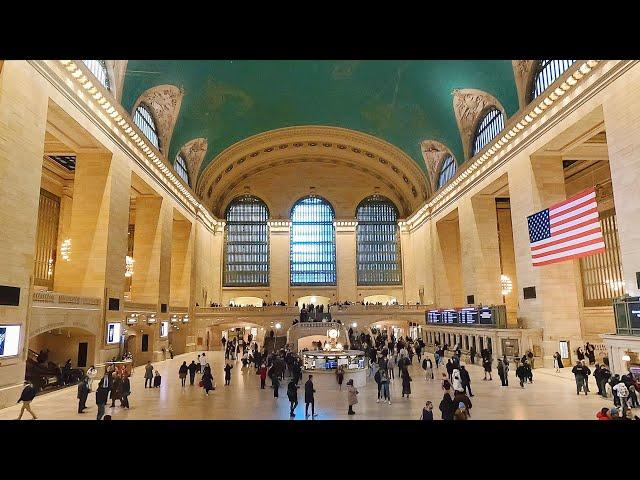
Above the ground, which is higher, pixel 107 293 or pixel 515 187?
pixel 515 187

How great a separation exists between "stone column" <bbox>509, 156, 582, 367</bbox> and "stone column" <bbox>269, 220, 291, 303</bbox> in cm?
2107

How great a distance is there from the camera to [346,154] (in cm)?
3612

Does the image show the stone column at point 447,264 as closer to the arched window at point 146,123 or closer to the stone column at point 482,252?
the stone column at point 482,252

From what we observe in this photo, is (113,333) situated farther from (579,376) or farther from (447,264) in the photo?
(447,264)

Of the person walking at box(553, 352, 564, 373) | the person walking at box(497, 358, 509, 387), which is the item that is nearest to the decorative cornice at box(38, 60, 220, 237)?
the person walking at box(497, 358, 509, 387)

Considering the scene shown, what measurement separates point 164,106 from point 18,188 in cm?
1210

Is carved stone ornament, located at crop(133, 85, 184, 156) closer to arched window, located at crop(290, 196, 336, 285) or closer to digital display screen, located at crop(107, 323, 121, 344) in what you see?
digital display screen, located at crop(107, 323, 121, 344)

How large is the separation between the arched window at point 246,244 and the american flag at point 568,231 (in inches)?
977

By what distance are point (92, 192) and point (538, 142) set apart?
17.5 metres

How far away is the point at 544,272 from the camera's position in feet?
59.1

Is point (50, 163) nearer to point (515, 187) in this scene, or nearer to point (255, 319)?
point (255, 319)

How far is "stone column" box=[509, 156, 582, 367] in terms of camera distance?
1750 cm

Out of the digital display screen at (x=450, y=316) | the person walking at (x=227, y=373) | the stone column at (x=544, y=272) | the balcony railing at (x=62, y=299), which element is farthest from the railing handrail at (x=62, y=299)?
the stone column at (x=544, y=272)
